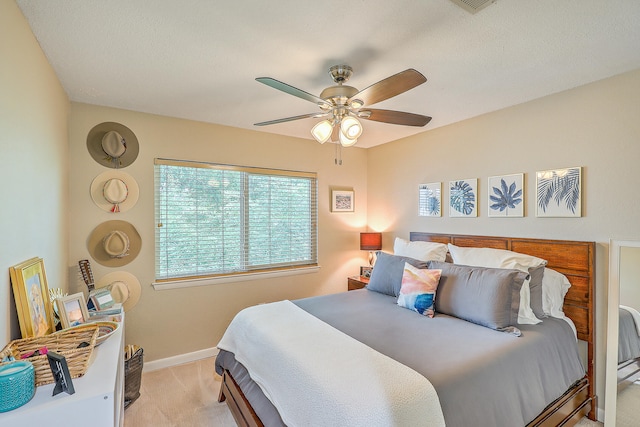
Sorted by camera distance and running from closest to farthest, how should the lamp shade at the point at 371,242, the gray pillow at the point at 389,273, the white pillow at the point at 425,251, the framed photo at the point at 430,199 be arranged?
the gray pillow at the point at 389,273, the white pillow at the point at 425,251, the framed photo at the point at 430,199, the lamp shade at the point at 371,242

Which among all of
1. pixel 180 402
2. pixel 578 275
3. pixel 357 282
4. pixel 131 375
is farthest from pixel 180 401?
pixel 578 275

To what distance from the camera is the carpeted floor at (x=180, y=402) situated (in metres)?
2.23

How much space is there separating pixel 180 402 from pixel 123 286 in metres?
1.14

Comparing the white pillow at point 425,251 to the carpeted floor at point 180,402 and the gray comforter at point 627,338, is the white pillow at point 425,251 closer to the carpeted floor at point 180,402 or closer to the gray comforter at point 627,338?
the gray comforter at point 627,338

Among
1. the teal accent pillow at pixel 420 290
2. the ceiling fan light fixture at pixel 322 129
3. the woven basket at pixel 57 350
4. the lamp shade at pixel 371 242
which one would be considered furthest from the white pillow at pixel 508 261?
the woven basket at pixel 57 350

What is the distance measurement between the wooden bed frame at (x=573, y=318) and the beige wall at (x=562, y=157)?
7cm

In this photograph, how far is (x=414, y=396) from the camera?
4.37 ft

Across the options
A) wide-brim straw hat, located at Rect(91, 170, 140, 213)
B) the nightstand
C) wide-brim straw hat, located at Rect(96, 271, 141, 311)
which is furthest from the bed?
wide-brim straw hat, located at Rect(91, 170, 140, 213)

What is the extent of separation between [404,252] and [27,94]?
3.11 metres

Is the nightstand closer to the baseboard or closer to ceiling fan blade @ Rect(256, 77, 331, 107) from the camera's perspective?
the baseboard

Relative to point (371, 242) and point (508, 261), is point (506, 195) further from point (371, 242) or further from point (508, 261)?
point (371, 242)

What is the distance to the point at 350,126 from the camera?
6.43 feet

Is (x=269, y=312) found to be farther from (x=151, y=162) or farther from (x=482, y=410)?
(x=151, y=162)

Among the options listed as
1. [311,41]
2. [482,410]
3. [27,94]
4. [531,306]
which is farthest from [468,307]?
[27,94]
